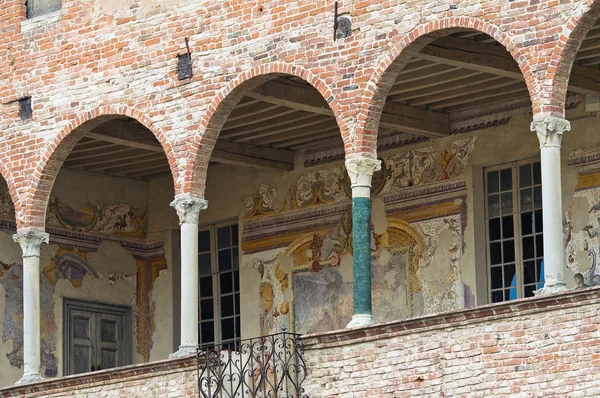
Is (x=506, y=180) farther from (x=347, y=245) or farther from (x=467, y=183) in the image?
(x=347, y=245)

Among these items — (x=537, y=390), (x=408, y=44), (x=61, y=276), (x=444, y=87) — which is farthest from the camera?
(x=61, y=276)

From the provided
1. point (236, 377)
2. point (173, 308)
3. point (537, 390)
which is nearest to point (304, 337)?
point (236, 377)

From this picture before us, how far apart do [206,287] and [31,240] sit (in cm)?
279

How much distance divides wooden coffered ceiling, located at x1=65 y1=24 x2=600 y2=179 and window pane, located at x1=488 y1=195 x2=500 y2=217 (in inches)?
34.7

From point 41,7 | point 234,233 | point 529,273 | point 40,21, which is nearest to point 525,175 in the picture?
point 529,273

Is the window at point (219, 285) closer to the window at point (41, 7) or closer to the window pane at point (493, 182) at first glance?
the window at point (41, 7)

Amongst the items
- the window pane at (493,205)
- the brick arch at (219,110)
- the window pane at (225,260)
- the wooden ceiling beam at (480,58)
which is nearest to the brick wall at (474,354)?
the brick arch at (219,110)

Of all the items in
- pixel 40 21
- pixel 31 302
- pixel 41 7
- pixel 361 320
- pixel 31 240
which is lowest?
pixel 361 320

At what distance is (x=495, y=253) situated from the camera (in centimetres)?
2145

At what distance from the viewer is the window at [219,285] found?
936 inches

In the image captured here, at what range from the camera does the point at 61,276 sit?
78.8 feet

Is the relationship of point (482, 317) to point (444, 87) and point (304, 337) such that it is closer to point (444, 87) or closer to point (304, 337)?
point (304, 337)

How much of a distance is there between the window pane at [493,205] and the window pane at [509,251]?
34 cm

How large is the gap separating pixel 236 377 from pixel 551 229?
376 cm
